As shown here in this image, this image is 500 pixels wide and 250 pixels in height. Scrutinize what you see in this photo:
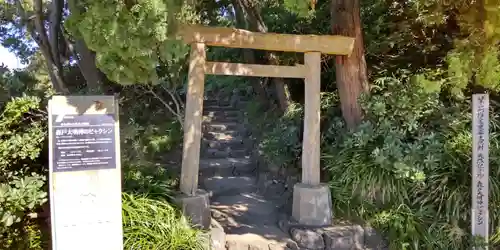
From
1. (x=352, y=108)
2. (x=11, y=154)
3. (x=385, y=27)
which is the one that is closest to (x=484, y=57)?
(x=352, y=108)

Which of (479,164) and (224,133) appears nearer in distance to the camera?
(479,164)

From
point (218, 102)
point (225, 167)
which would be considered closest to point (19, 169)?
point (225, 167)

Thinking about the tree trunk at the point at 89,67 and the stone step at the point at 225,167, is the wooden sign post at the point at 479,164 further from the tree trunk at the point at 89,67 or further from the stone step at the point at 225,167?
the tree trunk at the point at 89,67

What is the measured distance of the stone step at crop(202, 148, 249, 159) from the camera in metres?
7.01

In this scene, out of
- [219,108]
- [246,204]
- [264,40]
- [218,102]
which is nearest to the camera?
[264,40]

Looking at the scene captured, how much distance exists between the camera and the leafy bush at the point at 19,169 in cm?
303

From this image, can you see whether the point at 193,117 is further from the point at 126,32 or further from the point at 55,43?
the point at 55,43

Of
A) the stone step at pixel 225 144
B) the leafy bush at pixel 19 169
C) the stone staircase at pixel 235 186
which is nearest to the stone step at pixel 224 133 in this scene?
the stone staircase at pixel 235 186

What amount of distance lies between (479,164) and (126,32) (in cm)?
354

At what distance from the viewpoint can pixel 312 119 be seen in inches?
176

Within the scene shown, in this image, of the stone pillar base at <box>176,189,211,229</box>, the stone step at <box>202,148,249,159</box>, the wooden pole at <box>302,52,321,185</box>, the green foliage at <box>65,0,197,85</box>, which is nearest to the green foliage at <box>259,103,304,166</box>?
the wooden pole at <box>302,52,321,185</box>

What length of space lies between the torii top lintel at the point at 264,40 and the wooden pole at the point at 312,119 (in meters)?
0.16

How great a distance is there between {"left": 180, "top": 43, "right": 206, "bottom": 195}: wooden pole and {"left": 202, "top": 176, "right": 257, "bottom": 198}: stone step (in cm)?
163

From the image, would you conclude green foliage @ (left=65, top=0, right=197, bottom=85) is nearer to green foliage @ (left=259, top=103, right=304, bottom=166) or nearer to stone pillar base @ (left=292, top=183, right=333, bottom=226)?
stone pillar base @ (left=292, top=183, right=333, bottom=226)
